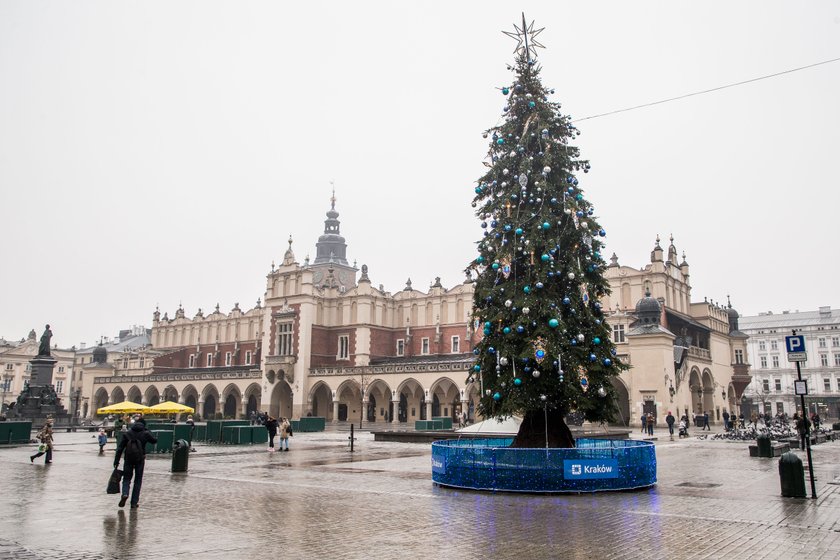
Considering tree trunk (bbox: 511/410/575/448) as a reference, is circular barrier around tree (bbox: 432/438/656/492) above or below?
below

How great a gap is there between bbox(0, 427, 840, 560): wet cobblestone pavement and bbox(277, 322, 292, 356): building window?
42708mm

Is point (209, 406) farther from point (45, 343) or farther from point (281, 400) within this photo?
point (45, 343)

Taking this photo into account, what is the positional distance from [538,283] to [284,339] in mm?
48151

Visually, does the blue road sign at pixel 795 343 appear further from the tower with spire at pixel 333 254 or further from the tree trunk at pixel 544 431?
the tower with spire at pixel 333 254

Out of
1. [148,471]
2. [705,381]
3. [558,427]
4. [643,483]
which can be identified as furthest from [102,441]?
[705,381]

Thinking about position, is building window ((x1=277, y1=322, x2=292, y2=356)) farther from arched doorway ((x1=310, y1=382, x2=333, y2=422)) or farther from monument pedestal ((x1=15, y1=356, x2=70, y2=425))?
monument pedestal ((x1=15, y1=356, x2=70, y2=425))

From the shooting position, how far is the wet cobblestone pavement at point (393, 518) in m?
7.86

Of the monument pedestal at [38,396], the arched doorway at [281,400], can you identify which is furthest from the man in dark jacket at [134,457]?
the arched doorway at [281,400]

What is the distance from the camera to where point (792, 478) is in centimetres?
1183

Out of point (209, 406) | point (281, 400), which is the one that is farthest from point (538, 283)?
point (209, 406)

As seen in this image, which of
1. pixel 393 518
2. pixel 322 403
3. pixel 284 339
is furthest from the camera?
pixel 322 403

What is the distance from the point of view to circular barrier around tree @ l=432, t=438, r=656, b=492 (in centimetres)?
1277

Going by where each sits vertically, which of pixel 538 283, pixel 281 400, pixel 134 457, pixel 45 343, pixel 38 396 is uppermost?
pixel 45 343

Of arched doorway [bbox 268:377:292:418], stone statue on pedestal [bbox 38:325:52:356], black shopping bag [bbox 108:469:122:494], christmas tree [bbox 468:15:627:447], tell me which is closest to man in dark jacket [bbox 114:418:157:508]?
black shopping bag [bbox 108:469:122:494]
